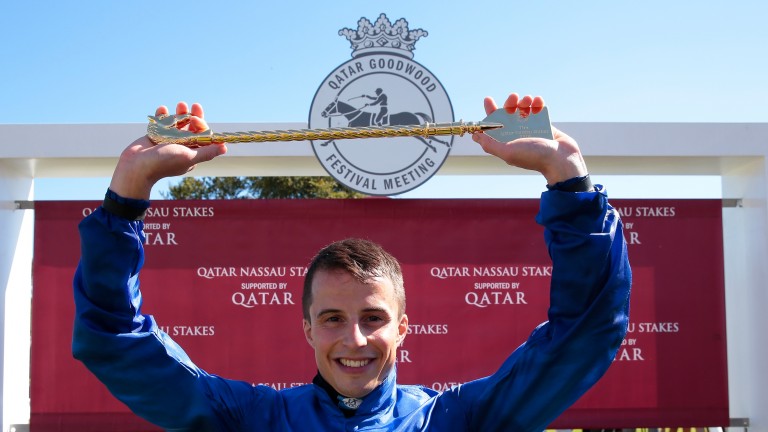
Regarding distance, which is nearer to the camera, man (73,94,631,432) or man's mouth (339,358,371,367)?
man (73,94,631,432)

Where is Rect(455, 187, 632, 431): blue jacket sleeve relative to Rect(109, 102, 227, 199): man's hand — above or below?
below

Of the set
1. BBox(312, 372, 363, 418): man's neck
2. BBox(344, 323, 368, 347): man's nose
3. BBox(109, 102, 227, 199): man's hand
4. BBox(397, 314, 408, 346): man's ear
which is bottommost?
BBox(312, 372, 363, 418): man's neck

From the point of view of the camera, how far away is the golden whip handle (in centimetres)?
218

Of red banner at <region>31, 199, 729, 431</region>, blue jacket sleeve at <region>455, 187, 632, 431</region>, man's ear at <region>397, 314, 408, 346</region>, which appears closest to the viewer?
blue jacket sleeve at <region>455, 187, 632, 431</region>

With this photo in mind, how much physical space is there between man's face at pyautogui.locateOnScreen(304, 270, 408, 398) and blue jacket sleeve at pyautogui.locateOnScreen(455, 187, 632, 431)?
0.36 meters

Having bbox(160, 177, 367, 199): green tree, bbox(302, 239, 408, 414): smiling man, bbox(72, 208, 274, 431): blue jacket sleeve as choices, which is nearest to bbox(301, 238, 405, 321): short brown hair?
bbox(302, 239, 408, 414): smiling man

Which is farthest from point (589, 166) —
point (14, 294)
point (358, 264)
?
point (14, 294)

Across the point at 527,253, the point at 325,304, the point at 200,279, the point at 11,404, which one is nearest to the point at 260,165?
the point at 200,279

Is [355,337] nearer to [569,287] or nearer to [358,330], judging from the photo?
[358,330]

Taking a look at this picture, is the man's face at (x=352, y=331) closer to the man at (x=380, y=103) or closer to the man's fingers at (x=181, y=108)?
the man's fingers at (x=181, y=108)

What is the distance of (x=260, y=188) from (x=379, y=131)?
1800 cm

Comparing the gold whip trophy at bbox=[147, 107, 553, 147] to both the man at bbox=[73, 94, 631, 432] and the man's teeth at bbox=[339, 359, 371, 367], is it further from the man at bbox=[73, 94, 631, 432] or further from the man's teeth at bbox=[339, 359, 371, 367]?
the man's teeth at bbox=[339, 359, 371, 367]

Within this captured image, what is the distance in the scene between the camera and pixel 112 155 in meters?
5.05

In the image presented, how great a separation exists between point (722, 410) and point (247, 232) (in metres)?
3.28
